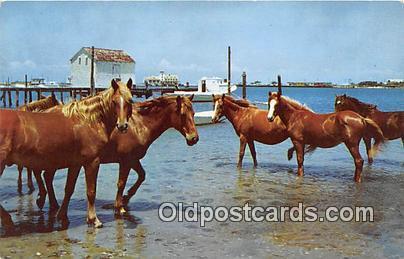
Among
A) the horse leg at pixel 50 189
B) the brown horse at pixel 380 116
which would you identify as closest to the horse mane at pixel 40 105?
the horse leg at pixel 50 189

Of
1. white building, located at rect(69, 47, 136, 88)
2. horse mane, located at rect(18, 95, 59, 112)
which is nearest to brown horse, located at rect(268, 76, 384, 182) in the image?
horse mane, located at rect(18, 95, 59, 112)

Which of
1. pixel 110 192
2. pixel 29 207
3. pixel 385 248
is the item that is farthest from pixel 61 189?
pixel 385 248

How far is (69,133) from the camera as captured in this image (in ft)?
21.1

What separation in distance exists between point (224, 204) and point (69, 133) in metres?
3.54

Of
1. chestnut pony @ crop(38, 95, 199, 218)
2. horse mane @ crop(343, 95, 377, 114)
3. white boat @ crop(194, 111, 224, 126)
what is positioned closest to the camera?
chestnut pony @ crop(38, 95, 199, 218)

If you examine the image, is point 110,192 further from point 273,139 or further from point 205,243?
point 273,139

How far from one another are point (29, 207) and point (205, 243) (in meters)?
3.56

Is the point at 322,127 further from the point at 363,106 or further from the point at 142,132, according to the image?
the point at 142,132

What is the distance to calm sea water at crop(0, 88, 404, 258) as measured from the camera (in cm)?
618

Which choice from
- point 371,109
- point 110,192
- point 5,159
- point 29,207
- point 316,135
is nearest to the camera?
point 5,159

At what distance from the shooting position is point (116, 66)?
58.7m

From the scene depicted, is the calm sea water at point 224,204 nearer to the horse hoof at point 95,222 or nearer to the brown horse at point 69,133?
the horse hoof at point 95,222

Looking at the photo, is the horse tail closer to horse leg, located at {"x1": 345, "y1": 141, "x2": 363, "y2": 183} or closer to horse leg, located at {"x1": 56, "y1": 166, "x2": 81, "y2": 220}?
horse leg, located at {"x1": 345, "y1": 141, "x2": 363, "y2": 183}

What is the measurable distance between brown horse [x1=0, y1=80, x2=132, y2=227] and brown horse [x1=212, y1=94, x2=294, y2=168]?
6.62m
